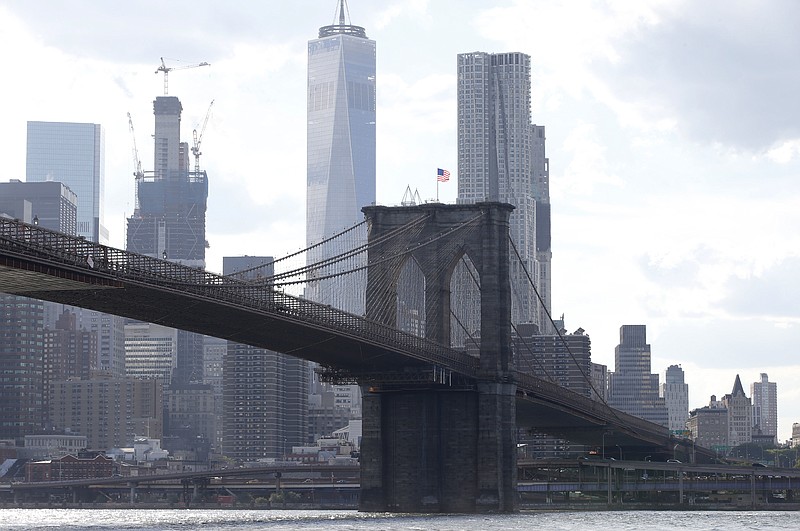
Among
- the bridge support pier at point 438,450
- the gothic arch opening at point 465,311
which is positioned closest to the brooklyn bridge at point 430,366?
the bridge support pier at point 438,450

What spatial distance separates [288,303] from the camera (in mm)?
104250

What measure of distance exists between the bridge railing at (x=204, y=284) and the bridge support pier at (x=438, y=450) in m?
3.33

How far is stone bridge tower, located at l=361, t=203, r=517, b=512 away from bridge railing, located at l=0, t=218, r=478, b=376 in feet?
8.63

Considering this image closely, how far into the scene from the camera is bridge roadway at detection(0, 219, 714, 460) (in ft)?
264

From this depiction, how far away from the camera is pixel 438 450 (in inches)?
4961

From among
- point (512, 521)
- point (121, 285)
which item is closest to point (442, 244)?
point (512, 521)

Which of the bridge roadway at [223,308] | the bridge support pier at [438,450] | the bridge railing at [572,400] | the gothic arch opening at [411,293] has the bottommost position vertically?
the bridge support pier at [438,450]

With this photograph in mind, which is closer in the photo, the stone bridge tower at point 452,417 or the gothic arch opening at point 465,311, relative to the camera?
the stone bridge tower at point 452,417

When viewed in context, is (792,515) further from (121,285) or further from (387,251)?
(121,285)

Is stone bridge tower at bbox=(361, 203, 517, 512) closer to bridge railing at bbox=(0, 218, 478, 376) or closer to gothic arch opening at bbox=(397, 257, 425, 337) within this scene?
bridge railing at bbox=(0, 218, 478, 376)

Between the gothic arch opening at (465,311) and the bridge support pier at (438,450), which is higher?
the gothic arch opening at (465,311)

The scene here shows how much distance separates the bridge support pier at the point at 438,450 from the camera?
124625mm

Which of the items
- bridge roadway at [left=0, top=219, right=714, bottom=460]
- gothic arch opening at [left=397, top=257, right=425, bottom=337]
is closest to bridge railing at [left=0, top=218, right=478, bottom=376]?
bridge roadway at [left=0, top=219, right=714, bottom=460]

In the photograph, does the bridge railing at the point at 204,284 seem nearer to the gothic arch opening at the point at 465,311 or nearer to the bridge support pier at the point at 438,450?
the bridge support pier at the point at 438,450
